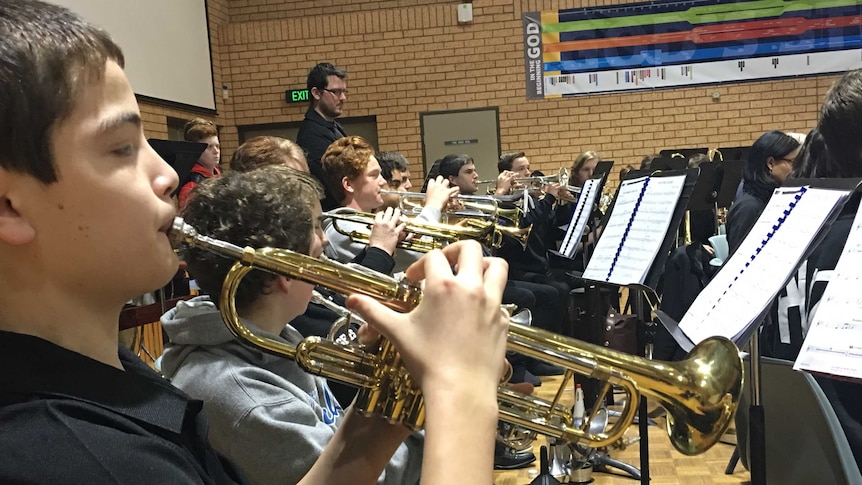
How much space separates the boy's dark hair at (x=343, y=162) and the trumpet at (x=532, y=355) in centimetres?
243

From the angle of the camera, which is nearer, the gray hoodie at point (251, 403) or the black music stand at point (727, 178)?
the gray hoodie at point (251, 403)

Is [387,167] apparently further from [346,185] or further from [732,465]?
[732,465]

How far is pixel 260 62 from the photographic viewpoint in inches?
363

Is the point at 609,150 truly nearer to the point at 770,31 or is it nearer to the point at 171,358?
the point at 770,31

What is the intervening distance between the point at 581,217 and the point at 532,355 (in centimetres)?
336

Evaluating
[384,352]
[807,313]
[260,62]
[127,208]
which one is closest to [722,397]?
[384,352]

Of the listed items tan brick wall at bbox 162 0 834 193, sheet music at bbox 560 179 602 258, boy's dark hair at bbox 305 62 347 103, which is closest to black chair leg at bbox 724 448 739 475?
sheet music at bbox 560 179 602 258

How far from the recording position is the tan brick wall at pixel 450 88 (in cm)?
854

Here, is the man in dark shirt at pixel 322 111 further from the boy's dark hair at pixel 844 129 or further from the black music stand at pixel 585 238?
the boy's dark hair at pixel 844 129

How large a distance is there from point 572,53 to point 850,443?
287 inches

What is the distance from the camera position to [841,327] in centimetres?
132

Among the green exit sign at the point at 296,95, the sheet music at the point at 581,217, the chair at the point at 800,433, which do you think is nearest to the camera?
the chair at the point at 800,433

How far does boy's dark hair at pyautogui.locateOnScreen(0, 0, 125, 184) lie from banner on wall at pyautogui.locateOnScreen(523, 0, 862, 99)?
8.15 m

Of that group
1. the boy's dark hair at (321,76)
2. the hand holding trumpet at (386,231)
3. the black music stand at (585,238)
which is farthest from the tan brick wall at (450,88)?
the hand holding trumpet at (386,231)
